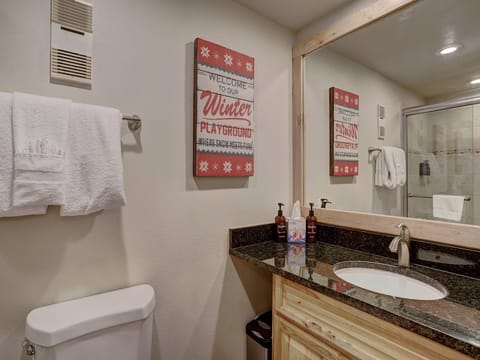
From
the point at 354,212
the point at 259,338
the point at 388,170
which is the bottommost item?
the point at 259,338

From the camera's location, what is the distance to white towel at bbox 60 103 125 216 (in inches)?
36.9

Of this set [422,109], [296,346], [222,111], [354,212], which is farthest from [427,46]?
[296,346]

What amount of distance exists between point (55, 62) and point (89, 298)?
2.94ft

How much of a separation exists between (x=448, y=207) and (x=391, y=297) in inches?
21.5

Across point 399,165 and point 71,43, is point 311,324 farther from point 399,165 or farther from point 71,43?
point 71,43

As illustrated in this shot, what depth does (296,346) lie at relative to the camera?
1129mm

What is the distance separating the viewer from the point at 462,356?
679 mm

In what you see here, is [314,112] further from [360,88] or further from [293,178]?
[293,178]

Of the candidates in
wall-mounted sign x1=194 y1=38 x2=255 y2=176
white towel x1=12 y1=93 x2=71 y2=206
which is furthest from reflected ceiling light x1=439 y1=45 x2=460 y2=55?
white towel x1=12 y1=93 x2=71 y2=206

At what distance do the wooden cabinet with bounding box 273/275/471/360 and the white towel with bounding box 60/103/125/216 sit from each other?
2.66ft

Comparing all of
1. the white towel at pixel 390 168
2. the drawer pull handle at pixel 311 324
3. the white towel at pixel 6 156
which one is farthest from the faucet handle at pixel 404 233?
the white towel at pixel 6 156

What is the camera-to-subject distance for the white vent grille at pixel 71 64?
0.98 metres

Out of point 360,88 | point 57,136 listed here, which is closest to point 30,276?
point 57,136

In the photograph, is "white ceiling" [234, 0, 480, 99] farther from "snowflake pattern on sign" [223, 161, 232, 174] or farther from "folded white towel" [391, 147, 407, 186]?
"snowflake pattern on sign" [223, 161, 232, 174]
